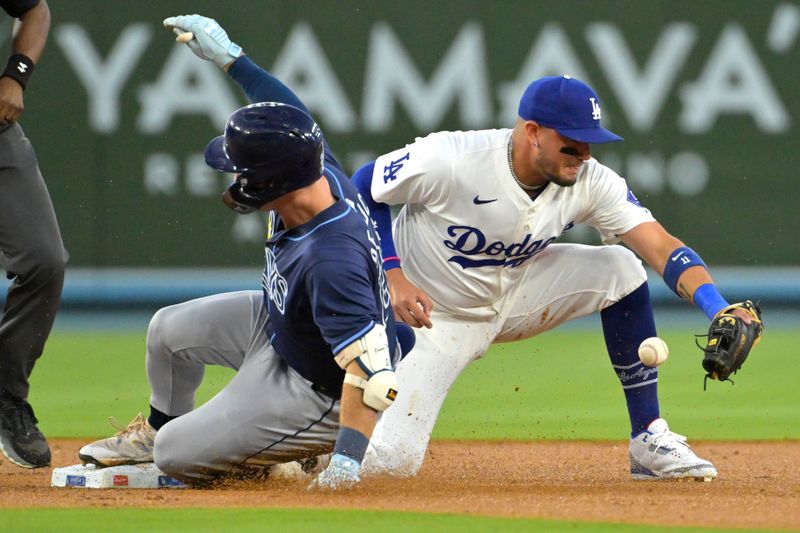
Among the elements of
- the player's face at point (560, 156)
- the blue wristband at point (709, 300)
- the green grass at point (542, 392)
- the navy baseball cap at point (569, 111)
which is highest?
the navy baseball cap at point (569, 111)

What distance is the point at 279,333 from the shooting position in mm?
4344

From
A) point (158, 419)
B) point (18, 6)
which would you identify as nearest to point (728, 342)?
point (158, 419)

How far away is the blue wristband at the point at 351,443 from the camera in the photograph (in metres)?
3.96

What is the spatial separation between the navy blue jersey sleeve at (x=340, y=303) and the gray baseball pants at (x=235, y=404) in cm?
47

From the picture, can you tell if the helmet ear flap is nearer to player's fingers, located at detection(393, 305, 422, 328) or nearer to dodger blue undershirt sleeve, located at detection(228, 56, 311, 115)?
dodger blue undershirt sleeve, located at detection(228, 56, 311, 115)

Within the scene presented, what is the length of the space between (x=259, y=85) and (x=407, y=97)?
5.80 m

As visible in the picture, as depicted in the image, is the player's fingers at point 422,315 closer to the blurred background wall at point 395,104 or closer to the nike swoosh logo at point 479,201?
the nike swoosh logo at point 479,201

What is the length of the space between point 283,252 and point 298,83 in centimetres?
653

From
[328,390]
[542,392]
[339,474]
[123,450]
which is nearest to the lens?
[339,474]

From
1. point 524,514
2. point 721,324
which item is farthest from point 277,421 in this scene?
point 721,324

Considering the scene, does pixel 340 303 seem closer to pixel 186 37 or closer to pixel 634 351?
pixel 186 37

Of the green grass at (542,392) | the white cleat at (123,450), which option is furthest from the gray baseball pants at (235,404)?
the green grass at (542,392)

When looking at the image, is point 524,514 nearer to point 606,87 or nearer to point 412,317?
point 412,317

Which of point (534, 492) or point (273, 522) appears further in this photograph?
point (534, 492)
